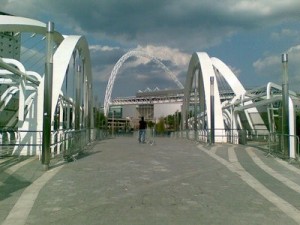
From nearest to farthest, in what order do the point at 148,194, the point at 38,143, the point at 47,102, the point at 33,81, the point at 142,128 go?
the point at 148,194 → the point at 47,102 → the point at 38,143 → the point at 33,81 → the point at 142,128

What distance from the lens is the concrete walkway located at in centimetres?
644

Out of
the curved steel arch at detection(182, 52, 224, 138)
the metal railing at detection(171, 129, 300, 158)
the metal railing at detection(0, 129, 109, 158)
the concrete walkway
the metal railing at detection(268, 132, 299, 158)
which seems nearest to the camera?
the concrete walkway

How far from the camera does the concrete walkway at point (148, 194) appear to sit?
21.1 ft

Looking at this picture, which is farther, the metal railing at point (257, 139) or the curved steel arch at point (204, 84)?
the curved steel arch at point (204, 84)

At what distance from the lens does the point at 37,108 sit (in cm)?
1661

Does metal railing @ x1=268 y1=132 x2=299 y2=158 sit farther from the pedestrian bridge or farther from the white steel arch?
the white steel arch

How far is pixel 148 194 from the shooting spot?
27.1 feet

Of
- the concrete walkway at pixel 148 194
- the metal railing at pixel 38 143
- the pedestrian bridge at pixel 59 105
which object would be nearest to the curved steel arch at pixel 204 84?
the pedestrian bridge at pixel 59 105

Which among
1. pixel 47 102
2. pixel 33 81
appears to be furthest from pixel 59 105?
pixel 47 102

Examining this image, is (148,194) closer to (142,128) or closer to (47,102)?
(47,102)

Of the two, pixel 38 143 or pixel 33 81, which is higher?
pixel 33 81

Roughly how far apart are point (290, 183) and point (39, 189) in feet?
20.6

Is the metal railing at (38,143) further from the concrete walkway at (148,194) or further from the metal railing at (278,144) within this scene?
the metal railing at (278,144)

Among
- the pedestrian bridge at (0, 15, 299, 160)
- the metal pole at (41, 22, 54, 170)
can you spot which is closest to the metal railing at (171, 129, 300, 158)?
the pedestrian bridge at (0, 15, 299, 160)
